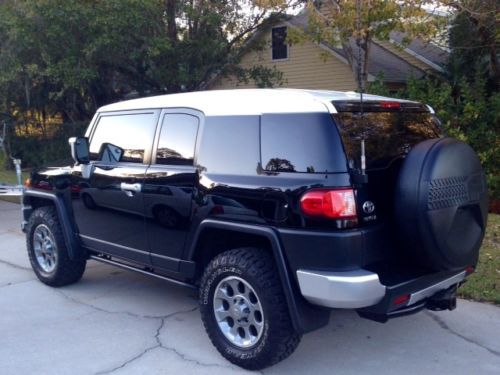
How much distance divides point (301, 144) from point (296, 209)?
1.40ft

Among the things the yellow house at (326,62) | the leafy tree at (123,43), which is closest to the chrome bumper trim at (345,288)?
the leafy tree at (123,43)

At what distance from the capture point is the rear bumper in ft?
10.8

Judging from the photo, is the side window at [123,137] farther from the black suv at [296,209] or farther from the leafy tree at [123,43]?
the leafy tree at [123,43]

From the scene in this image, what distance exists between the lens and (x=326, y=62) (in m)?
19.1

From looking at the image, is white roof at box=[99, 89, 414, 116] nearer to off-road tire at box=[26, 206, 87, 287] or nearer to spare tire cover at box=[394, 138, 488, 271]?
spare tire cover at box=[394, 138, 488, 271]

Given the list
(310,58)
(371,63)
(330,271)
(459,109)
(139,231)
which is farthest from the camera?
(310,58)

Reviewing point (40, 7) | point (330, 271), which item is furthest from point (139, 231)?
point (40, 7)

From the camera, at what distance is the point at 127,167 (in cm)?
482

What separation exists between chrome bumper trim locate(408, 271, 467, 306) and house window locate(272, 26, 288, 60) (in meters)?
15.1

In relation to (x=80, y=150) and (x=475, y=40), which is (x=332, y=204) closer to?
(x=80, y=150)

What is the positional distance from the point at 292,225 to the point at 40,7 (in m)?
10.6

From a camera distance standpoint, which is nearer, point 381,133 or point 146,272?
point 381,133

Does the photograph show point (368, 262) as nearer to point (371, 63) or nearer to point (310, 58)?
point (371, 63)

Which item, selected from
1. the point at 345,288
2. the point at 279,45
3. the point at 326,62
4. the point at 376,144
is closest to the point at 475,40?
the point at 326,62
